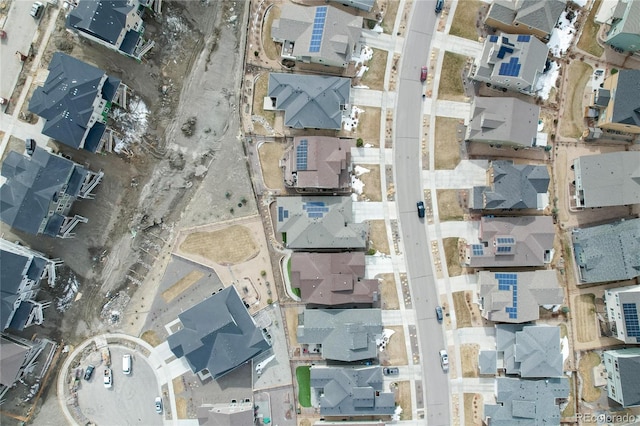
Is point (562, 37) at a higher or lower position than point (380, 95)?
higher

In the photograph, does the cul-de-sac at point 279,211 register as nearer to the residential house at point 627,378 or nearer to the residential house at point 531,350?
the residential house at point 531,350

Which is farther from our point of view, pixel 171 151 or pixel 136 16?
pixel 171 151

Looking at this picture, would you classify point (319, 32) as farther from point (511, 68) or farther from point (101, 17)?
point (101, 17)

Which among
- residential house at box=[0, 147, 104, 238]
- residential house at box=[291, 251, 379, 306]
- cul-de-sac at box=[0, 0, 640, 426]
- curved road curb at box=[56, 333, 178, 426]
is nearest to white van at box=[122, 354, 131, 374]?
cul-de-sac at box=[0, 0, 640, 426]

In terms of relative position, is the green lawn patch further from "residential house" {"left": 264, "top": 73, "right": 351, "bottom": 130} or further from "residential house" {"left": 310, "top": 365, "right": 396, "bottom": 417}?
"residential house" {"left": 264, "top": 73, "right": 351, "bottom": 130}

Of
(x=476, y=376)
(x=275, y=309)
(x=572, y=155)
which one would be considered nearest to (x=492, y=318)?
(x=476, y=376)

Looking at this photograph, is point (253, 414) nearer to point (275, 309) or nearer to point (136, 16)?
point (275, 309)

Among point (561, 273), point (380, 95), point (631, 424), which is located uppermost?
point (380, 95)
